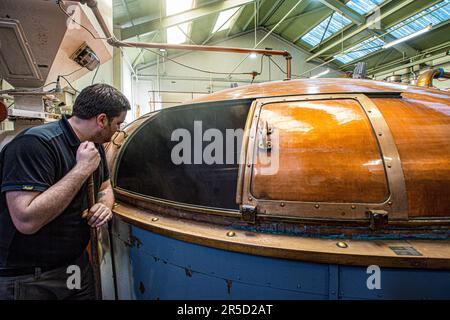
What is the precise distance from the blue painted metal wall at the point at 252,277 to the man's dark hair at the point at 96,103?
0.76 meters

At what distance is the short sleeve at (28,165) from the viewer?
1069 millimetres

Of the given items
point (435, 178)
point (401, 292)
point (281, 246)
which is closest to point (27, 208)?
point (281, 246)

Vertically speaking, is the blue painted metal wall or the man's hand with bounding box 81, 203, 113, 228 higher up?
the man's hand with bounding box 81, 203, 113, 228

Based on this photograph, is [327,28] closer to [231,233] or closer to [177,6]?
[177,6]

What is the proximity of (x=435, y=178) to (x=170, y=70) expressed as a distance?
11.5 m

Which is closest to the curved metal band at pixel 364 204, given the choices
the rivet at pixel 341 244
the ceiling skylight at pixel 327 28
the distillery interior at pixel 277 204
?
the distillery interior at pixel 277 204

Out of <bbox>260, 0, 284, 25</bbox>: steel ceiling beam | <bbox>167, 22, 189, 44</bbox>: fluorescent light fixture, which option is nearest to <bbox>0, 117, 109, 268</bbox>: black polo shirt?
<bbox>167, 22, 189, 44</bbox>: fluorescent light fixture

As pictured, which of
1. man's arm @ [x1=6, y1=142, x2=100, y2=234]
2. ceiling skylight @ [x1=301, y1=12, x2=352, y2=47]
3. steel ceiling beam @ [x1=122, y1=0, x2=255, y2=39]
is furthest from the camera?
ceiling skylight @ [x1=301, y1=12, x2=352, y2=47]

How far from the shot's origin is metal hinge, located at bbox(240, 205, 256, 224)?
1279mm

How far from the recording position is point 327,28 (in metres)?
9.34

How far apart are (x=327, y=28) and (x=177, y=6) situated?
6.11 metres

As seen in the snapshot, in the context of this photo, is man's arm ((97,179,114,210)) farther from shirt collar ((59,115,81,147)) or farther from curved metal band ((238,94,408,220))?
curved metal band ((238,94,408,220))

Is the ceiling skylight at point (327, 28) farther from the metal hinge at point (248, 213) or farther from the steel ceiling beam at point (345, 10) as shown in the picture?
the metal hinge at point (248, 213)

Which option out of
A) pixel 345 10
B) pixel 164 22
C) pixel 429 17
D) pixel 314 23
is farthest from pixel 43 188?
pixel 314 23
